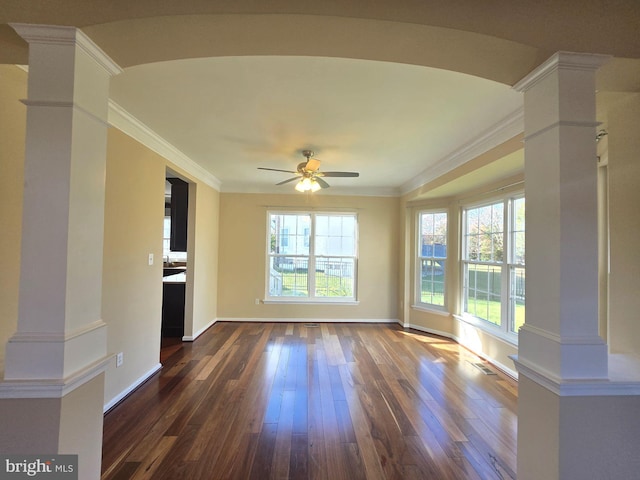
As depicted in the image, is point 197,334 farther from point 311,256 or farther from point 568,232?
point 568,232

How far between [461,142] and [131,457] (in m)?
3.74

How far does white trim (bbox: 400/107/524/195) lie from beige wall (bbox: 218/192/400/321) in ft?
4.20

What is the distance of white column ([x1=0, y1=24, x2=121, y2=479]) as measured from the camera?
111 centimetres

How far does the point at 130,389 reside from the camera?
267 centimetres

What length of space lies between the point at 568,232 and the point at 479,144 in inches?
76.9

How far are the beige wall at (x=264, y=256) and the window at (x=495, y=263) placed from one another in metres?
1.41

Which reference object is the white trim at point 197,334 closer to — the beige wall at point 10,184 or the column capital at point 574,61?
the beige wall at point 10,184

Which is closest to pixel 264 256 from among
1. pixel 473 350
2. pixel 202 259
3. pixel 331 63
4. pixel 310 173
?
pixel 202 259

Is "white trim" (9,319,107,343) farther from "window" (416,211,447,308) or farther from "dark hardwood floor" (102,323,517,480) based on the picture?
"window" (416,211,447,308)

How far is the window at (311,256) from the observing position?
17.6ft

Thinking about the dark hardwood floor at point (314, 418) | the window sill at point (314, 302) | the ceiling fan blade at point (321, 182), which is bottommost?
the dark hardwood floor at point (314, 418)

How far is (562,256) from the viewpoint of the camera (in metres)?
1.21

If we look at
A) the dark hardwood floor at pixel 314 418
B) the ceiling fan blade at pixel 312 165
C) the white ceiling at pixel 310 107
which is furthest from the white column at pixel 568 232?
the ceiling fan blade at pixel 312 165

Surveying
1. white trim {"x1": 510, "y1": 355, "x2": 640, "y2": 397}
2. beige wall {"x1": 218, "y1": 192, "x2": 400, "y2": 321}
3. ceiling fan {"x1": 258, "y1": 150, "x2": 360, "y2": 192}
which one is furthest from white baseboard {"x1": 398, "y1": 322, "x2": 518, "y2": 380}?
ceiling fan {"x1": 258, "y1": 150, "x2": 360, "y2": 192}
